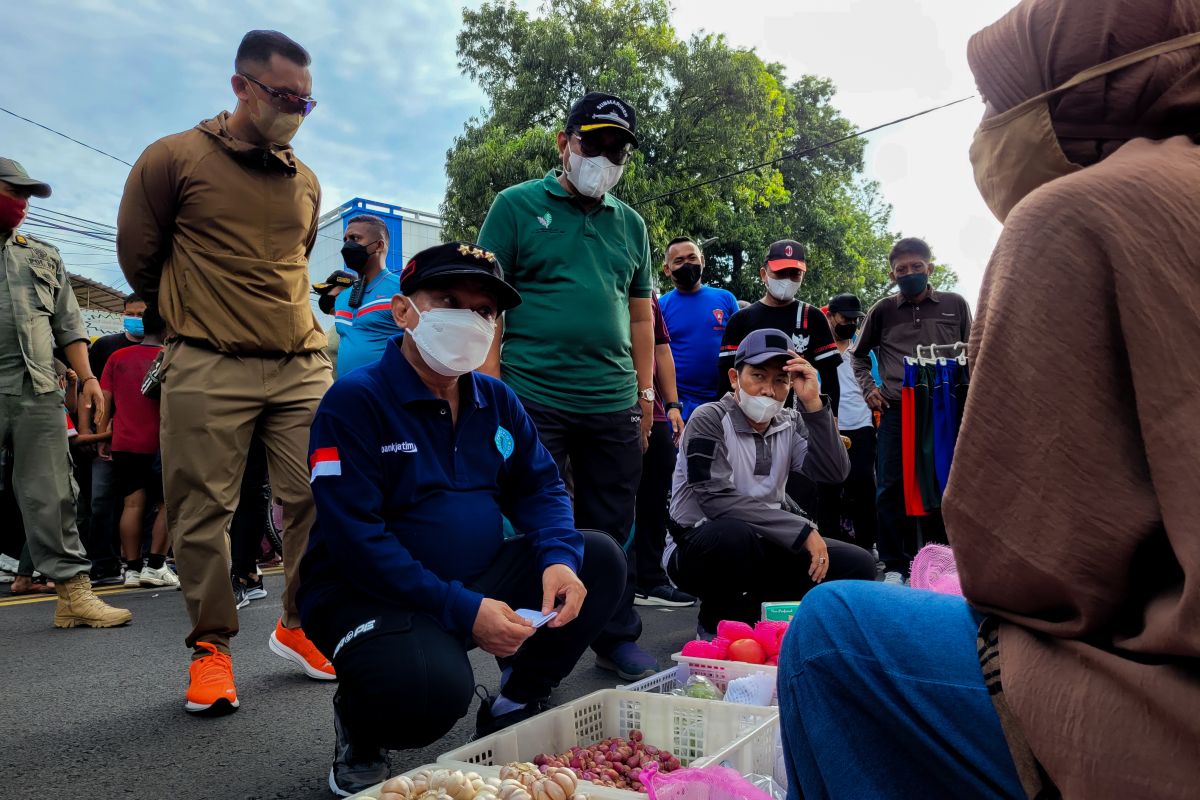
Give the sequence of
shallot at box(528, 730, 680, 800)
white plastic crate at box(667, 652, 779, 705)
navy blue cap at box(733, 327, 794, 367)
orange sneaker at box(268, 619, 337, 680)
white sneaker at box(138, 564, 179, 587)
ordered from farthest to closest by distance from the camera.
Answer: white sneaker at box(138, 564, 179, 587) < navy blue cap at box(733, 327, 794, 367) < orange sneaker at box(268, 619, 337, 680) < white plastic crate at box(667, 652, 779, 705) < shallot at box(528, 730, 680, 800)

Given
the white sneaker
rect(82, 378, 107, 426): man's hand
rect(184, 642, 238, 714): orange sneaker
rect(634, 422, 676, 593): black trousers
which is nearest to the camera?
rect(184, 642, 238, 714): orange sneaker

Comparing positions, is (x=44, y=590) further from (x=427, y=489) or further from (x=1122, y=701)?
(x=1122, y=701)

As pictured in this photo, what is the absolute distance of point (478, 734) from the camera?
282 centimetres

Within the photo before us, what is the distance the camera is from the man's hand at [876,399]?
615 cm

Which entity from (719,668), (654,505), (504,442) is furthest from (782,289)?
(504,442)

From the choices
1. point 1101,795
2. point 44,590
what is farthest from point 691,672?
point 44,590

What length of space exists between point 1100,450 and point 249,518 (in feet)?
16.9

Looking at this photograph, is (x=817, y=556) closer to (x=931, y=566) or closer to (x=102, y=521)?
(x=931, y=566)

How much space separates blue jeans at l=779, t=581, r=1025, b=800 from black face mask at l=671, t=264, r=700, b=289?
5.12m

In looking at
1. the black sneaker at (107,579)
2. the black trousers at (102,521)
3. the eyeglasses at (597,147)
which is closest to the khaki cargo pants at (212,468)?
the eyeglasses at (597,147)

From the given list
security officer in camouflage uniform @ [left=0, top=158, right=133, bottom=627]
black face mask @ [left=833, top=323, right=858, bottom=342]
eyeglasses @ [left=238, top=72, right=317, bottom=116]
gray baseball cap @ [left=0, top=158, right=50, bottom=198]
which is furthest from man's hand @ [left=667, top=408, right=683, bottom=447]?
black face mask @ [left=833, top=323, right=858, bottom=342]

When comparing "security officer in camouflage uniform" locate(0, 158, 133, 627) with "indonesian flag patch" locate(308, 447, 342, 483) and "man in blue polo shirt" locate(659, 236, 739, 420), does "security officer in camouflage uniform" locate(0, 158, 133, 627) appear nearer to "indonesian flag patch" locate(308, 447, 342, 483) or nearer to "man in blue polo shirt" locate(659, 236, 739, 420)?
"indonesian flag patch" locate(308, 447, 342, 483)

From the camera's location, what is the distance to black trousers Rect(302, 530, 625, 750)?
87.2 inches

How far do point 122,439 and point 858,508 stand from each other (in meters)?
5.82
